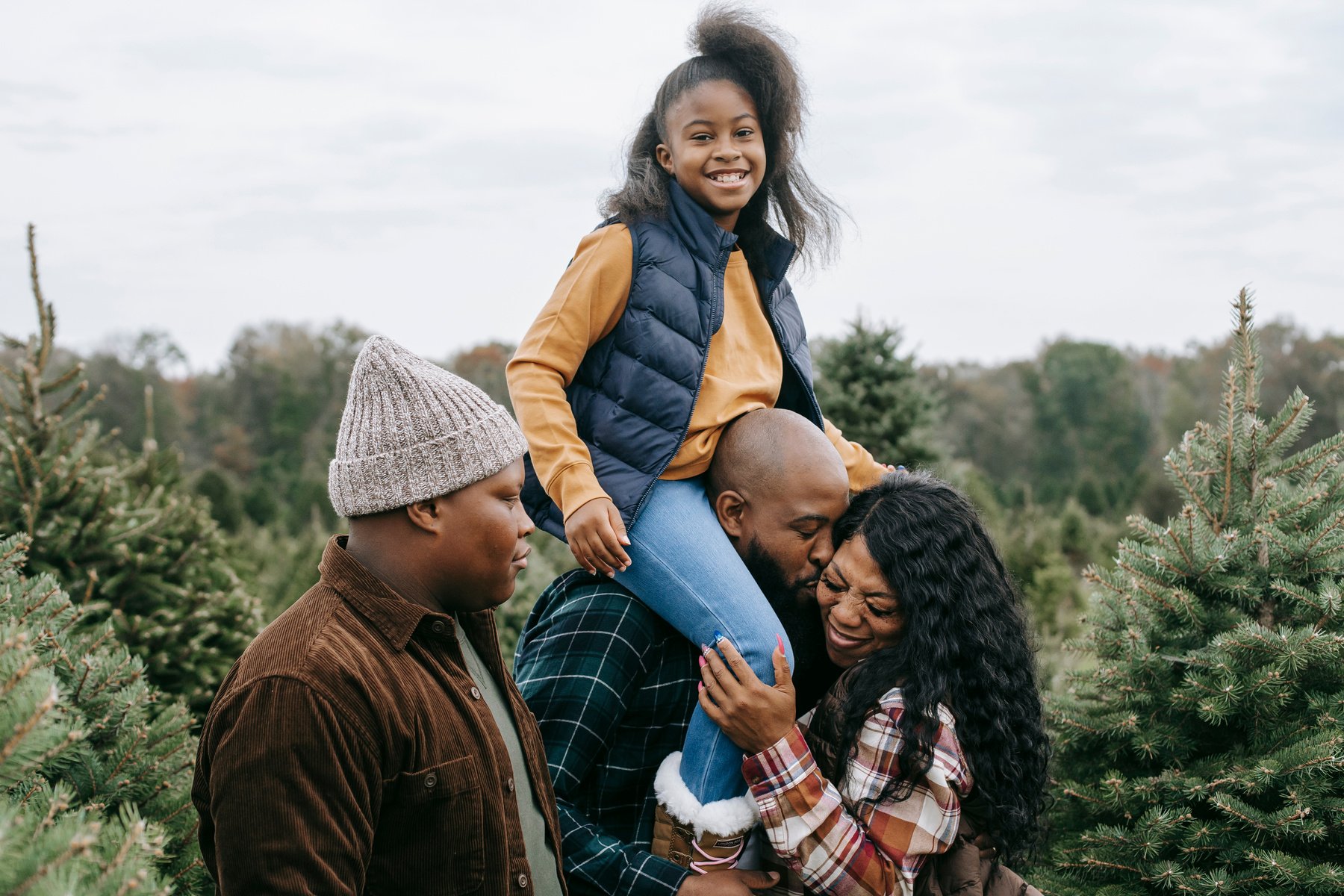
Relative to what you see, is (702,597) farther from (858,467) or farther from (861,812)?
(858,467)

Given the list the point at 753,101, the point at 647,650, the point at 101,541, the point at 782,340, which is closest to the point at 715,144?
the point at 753,101

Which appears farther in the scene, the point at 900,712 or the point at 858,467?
the point at 858,467

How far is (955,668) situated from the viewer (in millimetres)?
2682

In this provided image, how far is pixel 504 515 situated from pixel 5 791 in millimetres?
1092

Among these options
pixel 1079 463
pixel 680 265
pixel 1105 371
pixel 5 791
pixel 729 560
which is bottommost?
pixel 1079 463

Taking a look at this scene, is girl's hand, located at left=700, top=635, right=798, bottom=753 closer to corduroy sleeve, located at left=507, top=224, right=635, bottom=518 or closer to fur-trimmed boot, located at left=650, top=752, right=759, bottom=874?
fur-trimmed boot, located at left=650, top=752, right=759, bottom=874

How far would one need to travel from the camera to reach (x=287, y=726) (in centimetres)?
172

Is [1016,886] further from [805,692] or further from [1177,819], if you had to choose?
[805,692]

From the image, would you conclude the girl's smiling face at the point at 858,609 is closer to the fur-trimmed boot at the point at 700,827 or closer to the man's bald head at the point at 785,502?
the man's bald head at the point at 785,502

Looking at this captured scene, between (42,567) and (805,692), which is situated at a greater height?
(805,692)

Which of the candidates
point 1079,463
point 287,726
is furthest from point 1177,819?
point 1079,463

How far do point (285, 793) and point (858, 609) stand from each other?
160 cm

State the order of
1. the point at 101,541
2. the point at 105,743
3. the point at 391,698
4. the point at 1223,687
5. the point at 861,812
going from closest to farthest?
the point at 391,698, the point at 861,812, the point at 105,743, the point at 1223,687, the point at 101,541

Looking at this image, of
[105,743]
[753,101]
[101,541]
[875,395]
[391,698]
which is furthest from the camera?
[875,395]
